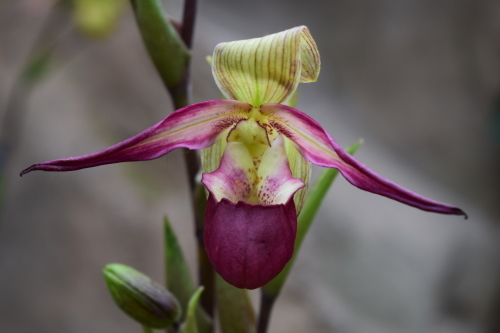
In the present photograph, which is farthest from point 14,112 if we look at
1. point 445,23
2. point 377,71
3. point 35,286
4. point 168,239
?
point 445,23

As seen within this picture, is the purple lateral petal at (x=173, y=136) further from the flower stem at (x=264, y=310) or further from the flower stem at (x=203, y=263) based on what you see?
the flower stem at (x=264, y=310)

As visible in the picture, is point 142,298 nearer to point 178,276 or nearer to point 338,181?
point 178,276

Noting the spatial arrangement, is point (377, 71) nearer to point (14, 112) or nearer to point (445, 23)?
point (445, 23)

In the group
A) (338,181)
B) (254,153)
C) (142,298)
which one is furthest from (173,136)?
(338,181)

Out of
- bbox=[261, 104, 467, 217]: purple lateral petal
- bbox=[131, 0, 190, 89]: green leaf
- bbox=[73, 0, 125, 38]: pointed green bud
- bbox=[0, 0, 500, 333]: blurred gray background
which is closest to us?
bbox=[261, 104, 467, 217]: purple lateral petal

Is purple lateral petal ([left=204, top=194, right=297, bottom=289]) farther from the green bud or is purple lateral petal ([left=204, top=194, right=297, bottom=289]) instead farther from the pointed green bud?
the pointed green bud

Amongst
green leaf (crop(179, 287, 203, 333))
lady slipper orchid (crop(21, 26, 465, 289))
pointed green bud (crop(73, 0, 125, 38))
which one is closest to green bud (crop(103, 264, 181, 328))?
green leaf (crop(179, 287, 203, 333))

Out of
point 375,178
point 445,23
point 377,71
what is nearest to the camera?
point 375,178
